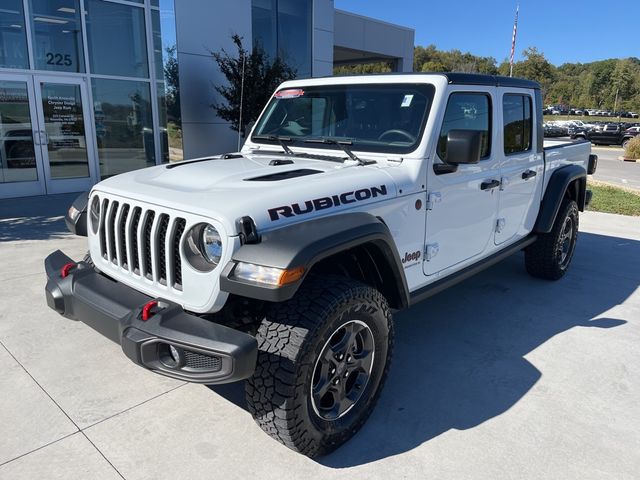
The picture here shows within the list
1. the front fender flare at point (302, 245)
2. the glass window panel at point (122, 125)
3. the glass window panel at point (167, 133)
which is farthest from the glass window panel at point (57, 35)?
the front fender flare at point (302, 245)

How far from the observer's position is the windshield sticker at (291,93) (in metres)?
4.01

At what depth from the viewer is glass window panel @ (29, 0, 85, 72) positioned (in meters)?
9.45

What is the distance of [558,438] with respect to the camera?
2.75 m

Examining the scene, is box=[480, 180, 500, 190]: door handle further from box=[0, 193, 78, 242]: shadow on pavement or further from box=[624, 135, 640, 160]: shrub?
box=[624, 135, 640, 160]: shrub

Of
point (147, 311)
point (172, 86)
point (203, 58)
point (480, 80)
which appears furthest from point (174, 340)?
point (203, 58)

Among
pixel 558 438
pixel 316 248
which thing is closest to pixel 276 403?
pixel 316 248

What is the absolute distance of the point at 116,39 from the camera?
34.4 ft

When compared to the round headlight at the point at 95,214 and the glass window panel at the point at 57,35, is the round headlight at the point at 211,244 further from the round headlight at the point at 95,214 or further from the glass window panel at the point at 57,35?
the glass window panel at the point at 57,35

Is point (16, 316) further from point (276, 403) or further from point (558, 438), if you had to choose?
point (558, 438)

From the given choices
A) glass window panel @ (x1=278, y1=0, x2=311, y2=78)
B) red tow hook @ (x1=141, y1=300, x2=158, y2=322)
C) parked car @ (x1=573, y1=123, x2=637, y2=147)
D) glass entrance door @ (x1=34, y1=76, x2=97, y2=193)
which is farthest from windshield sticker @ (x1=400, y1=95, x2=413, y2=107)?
parked car @ (x1=573, y1=123, x2=637, y2=147)

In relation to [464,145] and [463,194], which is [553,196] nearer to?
[463,194]

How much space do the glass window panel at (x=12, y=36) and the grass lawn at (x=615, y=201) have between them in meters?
10.8

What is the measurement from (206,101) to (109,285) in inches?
389

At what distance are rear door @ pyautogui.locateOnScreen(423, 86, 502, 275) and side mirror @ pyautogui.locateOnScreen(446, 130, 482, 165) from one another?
0.14 metres
